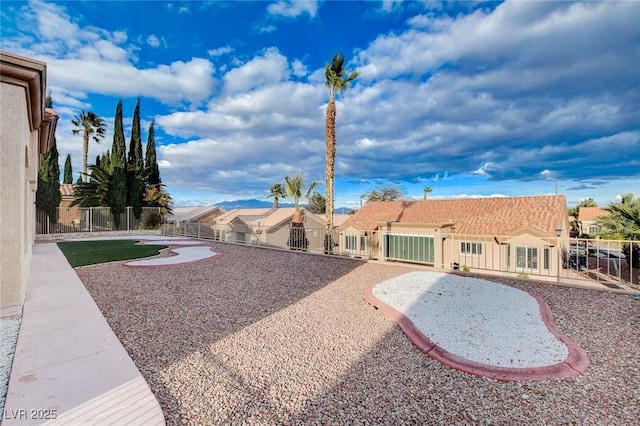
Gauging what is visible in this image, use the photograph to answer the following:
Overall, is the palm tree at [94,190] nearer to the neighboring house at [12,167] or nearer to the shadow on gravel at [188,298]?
the shadow on gravel at [188,298]

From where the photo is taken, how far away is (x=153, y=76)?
15188mm

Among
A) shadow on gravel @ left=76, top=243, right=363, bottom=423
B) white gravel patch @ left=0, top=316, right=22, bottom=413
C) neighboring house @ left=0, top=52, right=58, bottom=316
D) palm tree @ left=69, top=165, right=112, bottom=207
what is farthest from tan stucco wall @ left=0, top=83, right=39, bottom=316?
palm tree @ left=69, top=165, right=112, bottom=207

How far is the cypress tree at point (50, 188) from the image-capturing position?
65.1 ft

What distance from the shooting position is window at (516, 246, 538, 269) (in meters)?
16.5

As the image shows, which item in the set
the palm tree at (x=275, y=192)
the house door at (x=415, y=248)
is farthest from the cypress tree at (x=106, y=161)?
the house door at (x=415, y=248)

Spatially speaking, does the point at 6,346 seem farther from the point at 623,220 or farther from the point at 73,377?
the point at 623,220

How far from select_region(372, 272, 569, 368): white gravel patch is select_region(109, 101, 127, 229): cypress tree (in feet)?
79.8

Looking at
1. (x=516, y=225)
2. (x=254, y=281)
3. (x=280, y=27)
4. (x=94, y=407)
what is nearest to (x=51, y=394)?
(x=94, y=407)

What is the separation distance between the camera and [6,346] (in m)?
3.41

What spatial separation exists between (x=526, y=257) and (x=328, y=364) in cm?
1777

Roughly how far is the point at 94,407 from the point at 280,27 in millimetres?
15585

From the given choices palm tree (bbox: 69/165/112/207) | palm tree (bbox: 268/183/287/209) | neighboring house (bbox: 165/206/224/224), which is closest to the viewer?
palm tree (bbox: 69/165/112/207)

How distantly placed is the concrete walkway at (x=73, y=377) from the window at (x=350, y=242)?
20.0m

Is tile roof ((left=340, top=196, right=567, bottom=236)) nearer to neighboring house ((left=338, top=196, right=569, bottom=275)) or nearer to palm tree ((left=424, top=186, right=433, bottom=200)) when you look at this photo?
neighboring house ((left=338, top=196, right=569, bottom=275))
